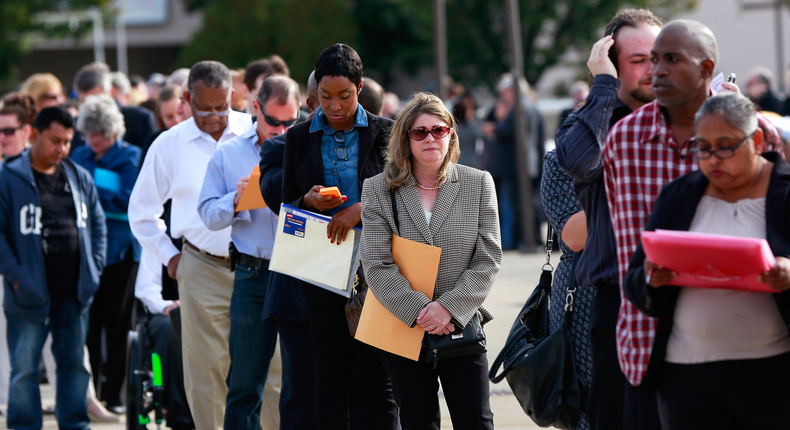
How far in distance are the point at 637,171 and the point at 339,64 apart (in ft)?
5.57

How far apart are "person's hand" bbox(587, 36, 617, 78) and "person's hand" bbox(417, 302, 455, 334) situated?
115 centimetres

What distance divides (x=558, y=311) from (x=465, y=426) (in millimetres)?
609

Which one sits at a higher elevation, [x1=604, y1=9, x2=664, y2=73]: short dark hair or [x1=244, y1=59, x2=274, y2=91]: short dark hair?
[x1=244, y1=59, x2=274, y2=91]: short dark hair

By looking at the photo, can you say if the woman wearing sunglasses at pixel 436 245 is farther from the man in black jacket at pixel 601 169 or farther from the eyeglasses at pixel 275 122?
the eyeglasses at pixel 275 122

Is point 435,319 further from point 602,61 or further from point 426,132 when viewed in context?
point 602,61

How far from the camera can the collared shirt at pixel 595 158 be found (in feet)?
10.7

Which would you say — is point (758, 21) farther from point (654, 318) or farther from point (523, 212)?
point (654, 318)

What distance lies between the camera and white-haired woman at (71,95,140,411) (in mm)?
7051

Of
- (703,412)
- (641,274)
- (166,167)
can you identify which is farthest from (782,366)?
(166,167)

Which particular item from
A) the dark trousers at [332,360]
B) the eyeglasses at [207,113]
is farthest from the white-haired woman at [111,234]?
the dark trousers at [332,360]

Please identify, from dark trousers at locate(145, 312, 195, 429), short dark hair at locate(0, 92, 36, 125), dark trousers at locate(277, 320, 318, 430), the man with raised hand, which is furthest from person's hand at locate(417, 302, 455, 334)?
short dark hair at locate(0, 92, 36, 125)

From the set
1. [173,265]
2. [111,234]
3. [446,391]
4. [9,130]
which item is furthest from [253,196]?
[9,130]

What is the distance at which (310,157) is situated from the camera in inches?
174

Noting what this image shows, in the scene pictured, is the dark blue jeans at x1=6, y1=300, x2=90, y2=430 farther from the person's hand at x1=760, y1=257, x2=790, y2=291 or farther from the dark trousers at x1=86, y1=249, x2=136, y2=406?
the person's hand at x1=760, y1=257, x2=790, y2=291
